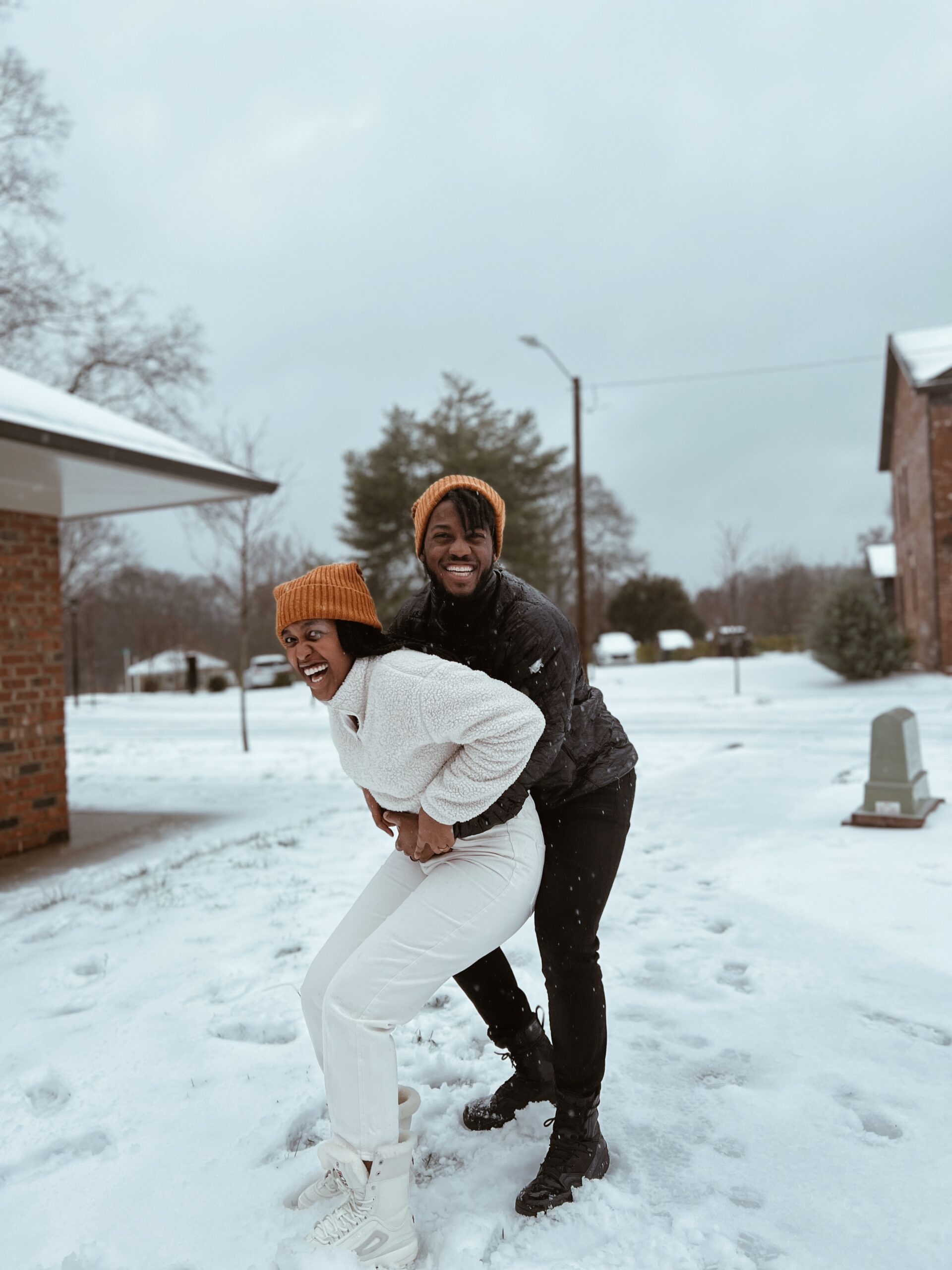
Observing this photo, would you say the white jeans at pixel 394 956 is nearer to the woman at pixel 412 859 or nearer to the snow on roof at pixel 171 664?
the woman at pixel 412 859

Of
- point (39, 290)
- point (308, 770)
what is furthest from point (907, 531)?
point (39, 290)

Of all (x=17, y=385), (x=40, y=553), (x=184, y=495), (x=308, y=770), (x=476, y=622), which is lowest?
(x=308, y=770)

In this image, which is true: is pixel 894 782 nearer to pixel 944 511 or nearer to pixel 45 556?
pixel 45 556

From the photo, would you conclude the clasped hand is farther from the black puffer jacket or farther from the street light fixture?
the street light fixture

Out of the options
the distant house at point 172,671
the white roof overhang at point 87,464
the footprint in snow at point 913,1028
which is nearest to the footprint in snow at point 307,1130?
the footprint in snow at point 913,1028

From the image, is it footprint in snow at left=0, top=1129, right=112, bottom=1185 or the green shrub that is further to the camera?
the green shrub

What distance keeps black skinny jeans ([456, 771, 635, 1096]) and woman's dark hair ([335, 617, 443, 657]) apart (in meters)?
0.59

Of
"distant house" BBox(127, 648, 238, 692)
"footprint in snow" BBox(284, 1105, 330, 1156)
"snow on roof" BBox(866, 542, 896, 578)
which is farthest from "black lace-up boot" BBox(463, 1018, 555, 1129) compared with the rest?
"distant house" BBox(127, 648, 238, 692)

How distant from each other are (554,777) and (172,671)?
5424 centimetres

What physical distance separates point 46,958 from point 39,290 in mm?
18498

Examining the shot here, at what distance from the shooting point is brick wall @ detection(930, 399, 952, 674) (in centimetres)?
2077

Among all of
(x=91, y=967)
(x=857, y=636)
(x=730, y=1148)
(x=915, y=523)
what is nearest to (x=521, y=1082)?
(x=730, y=1148)

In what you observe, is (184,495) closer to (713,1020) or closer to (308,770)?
(308,770)

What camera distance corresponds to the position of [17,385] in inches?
237
